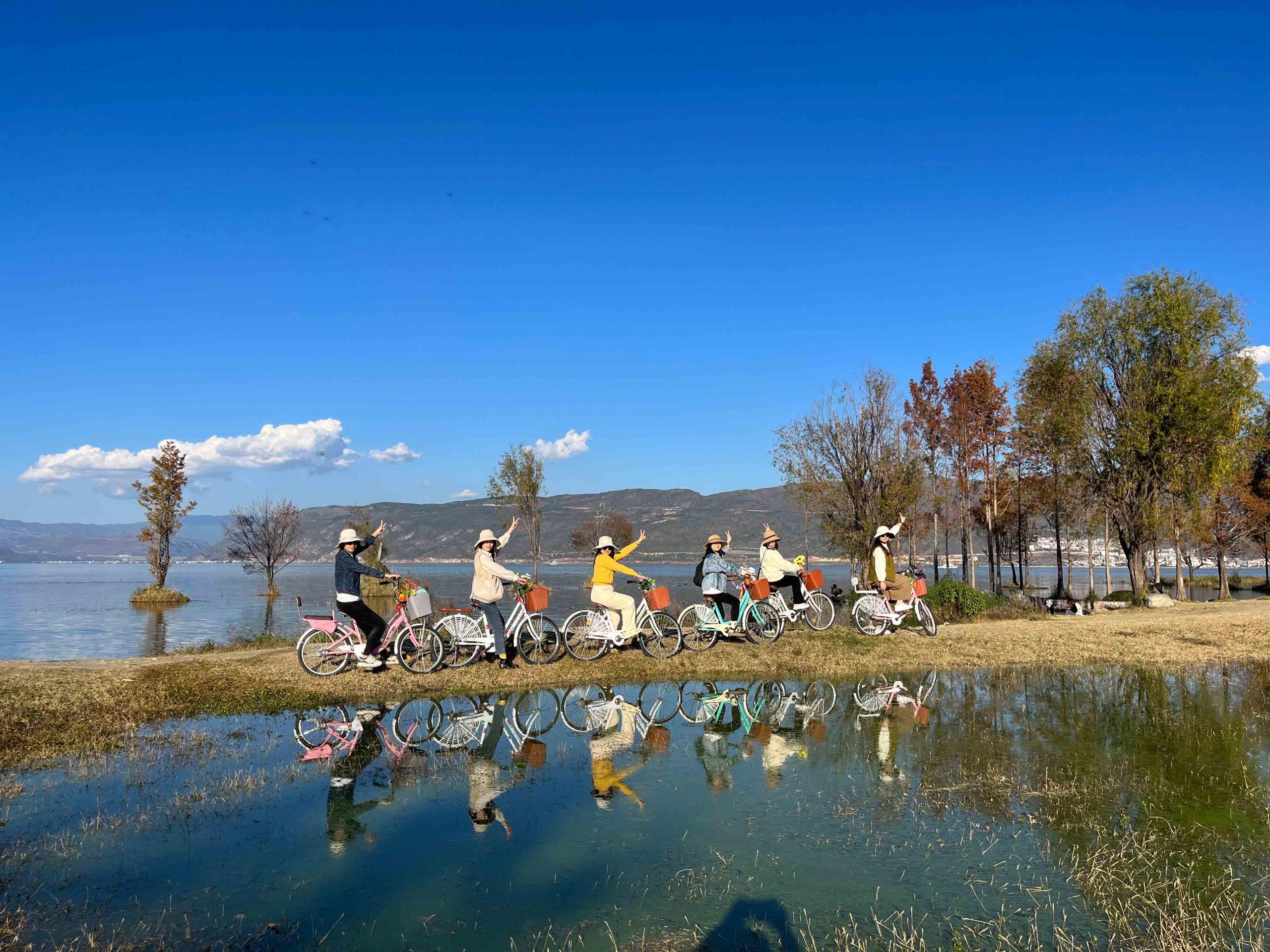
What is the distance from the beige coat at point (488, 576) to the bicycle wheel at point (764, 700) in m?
4.87

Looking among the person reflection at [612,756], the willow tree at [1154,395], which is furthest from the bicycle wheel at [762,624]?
the willow tree at [1154,395]

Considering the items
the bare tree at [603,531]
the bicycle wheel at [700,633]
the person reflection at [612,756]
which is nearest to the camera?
the person reflection at [612,756]

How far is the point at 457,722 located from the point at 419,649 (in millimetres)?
3332

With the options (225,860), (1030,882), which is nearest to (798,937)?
(1030,882)

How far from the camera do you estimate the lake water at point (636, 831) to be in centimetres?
562

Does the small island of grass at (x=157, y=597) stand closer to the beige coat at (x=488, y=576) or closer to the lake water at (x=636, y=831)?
the beige coat at (x=488, y=576)

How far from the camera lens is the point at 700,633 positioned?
57.9 ft

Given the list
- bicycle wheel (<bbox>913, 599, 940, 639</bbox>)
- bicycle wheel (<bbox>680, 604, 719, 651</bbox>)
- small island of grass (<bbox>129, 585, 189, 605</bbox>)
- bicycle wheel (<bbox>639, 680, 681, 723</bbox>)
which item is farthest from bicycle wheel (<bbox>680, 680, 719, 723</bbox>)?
small island of grass (<bbox>129, 585, 189, 605</bbox>)

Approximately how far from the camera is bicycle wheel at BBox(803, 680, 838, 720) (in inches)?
494

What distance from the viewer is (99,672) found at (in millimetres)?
14086

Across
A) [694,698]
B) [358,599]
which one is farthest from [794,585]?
[358,599]

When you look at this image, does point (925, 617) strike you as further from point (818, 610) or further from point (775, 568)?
point (775, 568)

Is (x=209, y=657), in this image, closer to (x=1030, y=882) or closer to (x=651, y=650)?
(x=651, y=650)

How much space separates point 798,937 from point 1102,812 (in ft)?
13.3
